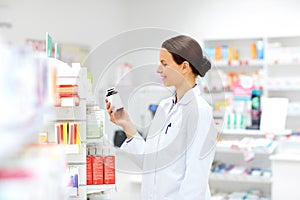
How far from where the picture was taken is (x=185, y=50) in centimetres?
220

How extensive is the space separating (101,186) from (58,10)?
3.97 m

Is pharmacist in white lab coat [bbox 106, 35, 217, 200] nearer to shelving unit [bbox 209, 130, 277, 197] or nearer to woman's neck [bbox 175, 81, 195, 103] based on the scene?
woman's neck [bbox 175, 81, 195, 103]

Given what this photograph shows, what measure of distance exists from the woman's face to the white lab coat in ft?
0.32

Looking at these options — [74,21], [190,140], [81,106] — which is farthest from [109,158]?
[74,21]

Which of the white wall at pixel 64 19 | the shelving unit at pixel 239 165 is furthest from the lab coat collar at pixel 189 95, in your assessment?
the shelving unit at pixel 239 165

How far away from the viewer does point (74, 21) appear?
626cm

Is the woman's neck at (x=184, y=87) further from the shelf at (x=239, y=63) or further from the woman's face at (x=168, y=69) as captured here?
the shelf at (x=239, y=63)

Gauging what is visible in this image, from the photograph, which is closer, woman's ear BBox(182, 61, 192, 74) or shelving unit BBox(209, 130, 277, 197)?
woman's ear BBox(182, 61, 192, 74)

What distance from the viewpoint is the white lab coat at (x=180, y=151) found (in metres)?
2.18

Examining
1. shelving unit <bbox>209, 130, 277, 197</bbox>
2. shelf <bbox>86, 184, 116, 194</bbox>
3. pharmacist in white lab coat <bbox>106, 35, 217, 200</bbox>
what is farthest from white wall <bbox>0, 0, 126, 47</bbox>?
pharmacist in white lab coat <bbox>106, 35, 217, 200</bbox>

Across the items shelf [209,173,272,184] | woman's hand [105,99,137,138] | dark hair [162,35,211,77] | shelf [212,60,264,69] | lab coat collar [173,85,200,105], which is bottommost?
shelf [209,173,272,184]

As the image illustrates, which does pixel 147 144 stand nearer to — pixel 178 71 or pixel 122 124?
pixel 122 124

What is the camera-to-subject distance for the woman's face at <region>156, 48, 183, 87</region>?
87.7 inches

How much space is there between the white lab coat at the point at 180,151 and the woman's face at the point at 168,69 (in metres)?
0.10
